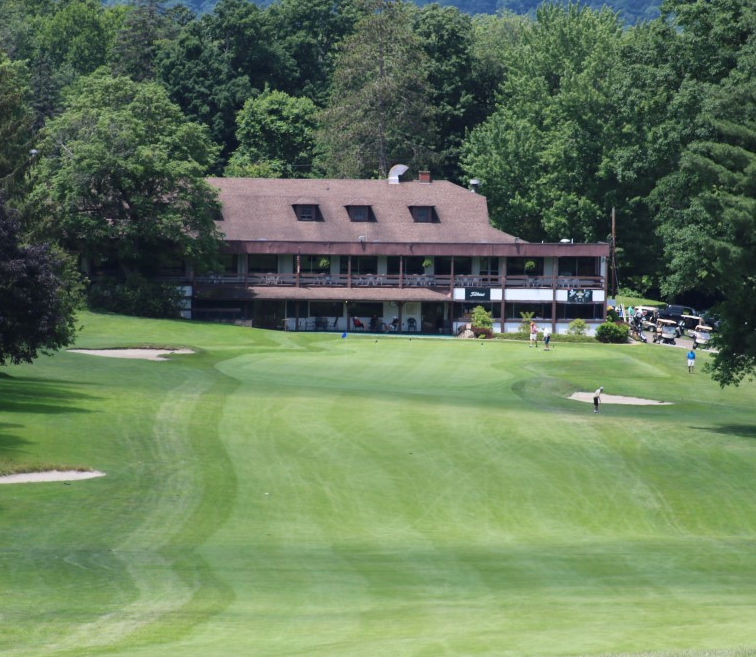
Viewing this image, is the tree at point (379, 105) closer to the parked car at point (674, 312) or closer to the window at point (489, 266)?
the window at point (489, 266)

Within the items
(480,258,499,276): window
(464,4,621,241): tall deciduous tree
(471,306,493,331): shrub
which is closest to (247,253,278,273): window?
(480,258,499,276): window

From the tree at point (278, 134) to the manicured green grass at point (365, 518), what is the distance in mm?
76862

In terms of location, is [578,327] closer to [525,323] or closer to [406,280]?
[525,323]

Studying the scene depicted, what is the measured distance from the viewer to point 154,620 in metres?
23.1

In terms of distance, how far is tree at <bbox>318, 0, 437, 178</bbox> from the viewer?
412ft

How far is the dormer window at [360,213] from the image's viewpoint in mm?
104562

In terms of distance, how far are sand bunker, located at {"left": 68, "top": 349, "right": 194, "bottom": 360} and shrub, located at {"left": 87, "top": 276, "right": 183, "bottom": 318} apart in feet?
75.6

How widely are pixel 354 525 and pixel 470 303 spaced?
68166 millimetres

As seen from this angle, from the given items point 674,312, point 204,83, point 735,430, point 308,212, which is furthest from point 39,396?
point 204,83

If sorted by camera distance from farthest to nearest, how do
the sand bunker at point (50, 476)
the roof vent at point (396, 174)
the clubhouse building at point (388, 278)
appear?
the roof vent at point (396, 174) < the clubhouse building at point (388, 278) < the sand bunker at point (50, 476)

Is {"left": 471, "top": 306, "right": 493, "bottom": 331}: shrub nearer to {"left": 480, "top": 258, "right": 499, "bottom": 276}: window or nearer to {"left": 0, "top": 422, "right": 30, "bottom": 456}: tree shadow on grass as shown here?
{"left": 480, "top": 258, "right": 499, "bottom": 276}: window

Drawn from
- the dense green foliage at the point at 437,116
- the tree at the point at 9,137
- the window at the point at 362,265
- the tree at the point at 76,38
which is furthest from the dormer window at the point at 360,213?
the tree at the point at 76,38

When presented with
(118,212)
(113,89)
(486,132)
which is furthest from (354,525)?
(486,132)

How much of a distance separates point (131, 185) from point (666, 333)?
36731mm
